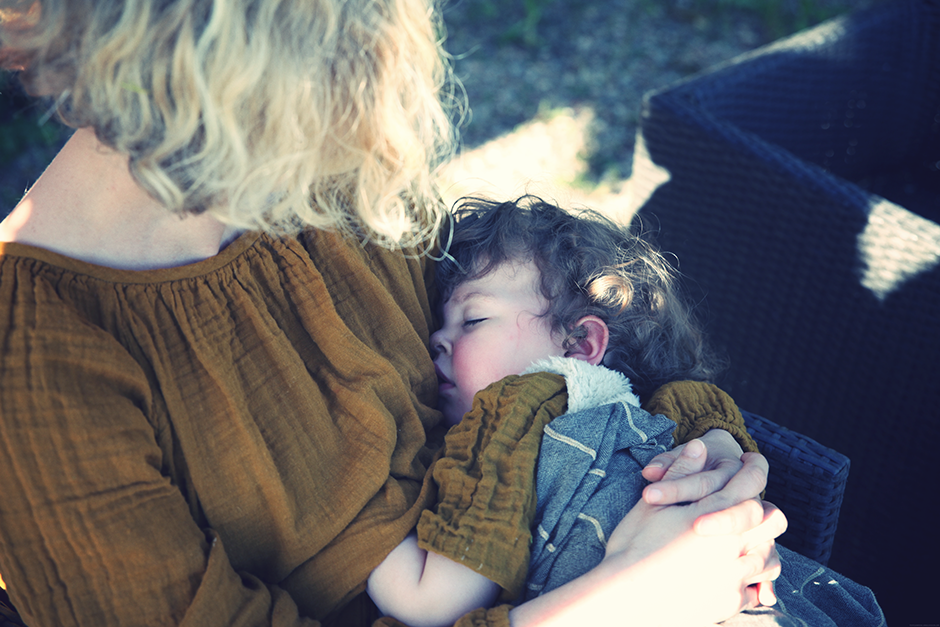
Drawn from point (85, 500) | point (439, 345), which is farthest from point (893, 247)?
point (85, 500)

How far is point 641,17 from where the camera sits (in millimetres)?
4352

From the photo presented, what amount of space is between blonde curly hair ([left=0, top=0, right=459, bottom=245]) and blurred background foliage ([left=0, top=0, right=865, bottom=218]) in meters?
2.57

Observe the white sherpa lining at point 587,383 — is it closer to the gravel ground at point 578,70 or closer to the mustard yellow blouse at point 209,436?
the mustard yellow blouse at point 209,436

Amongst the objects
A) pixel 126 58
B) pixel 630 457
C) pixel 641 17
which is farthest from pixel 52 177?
pixel 641 17

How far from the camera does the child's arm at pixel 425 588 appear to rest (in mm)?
1028

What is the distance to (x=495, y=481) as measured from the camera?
3.57 ft

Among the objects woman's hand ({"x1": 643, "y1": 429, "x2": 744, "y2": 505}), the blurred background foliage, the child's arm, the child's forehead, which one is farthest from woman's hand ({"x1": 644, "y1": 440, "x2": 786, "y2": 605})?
the blurred background foliage

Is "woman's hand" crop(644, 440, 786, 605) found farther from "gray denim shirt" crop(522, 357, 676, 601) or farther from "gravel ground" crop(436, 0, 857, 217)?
"gravel ground" crop(436, 0, 857, 217)

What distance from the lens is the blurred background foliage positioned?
3.79m

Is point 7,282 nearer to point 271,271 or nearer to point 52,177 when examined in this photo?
point 52,177

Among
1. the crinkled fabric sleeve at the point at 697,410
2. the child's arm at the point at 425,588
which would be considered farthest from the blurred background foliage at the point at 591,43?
the child's arm at the point at 425,588

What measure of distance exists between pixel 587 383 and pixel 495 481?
10.9 inches

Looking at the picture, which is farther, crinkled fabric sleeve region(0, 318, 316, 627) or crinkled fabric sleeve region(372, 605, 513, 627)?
crinkled fabric sleeve region(372, 605, 513, 627)

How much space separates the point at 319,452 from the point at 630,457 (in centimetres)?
55
